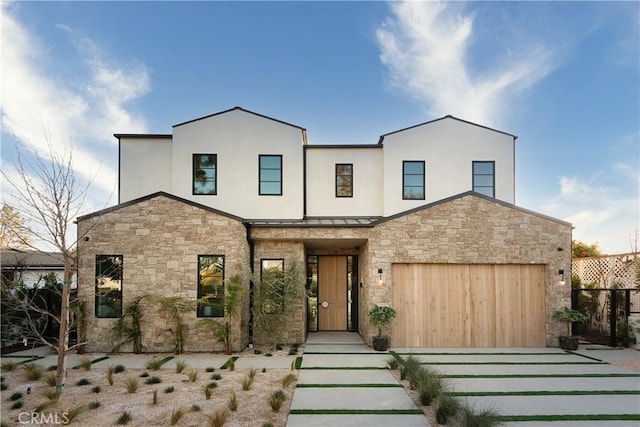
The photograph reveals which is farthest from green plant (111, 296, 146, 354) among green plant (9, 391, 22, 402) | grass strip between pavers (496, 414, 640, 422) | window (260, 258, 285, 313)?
grass strip between pavers (496, 414, 640, 422)

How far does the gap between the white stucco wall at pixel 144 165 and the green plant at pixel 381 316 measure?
8539 millimetres

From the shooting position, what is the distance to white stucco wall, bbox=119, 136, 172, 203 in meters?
13.1

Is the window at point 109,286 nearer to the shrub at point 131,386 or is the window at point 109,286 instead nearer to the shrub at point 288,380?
the shrub at point 131,386

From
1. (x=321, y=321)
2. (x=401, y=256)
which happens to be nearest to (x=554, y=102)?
(x=401, y=256)

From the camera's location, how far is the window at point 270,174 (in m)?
12.7

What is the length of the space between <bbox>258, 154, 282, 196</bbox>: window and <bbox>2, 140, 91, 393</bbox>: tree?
669 cm

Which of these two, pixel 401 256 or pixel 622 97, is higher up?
pixel 622 97

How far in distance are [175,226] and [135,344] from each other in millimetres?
3229

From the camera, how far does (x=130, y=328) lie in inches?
371

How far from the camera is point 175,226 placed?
9742 mm

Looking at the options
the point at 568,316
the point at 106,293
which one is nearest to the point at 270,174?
the point at 106,293

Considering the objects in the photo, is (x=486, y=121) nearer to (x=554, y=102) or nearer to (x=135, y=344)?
(x=554, y=102)

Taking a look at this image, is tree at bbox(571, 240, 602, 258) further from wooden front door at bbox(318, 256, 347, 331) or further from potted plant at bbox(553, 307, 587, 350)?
wooden front door at bbox(318, 256, 347, 331)

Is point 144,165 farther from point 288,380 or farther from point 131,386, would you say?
point 288,380
